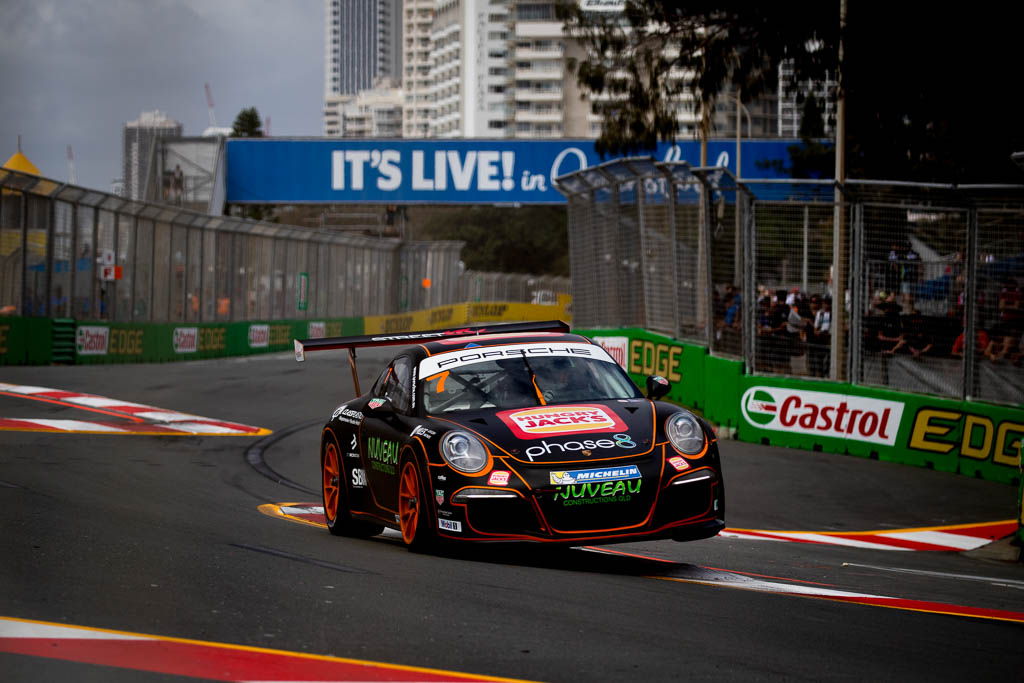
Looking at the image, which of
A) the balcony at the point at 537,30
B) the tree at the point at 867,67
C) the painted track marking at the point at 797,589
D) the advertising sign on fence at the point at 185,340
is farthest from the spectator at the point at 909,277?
the balcony at the point at 537,30

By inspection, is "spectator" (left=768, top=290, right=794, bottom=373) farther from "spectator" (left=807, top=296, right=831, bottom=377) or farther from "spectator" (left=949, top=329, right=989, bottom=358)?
"spectator" (left=949, top=329, right=989, bottom=358)

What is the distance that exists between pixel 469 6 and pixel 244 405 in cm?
17142

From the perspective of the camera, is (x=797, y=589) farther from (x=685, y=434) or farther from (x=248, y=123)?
(x=248, y=123)

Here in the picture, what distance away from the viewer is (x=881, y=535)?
34.2 ft

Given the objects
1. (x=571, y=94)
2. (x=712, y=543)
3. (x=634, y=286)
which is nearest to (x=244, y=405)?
(x=634, y=286)

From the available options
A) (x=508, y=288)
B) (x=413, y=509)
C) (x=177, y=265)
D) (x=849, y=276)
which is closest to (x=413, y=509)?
(x=413, y=509)

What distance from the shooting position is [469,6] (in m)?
185

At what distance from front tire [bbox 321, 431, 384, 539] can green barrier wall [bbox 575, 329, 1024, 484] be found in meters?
5.92

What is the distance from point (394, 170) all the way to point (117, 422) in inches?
1297

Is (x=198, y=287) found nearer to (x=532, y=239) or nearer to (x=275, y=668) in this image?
(x=275, y=668)

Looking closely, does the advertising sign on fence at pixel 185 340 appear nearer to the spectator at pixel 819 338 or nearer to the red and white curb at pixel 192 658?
the spectator at pixel 819 338

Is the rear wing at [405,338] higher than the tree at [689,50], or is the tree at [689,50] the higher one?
the tree at [689,50]

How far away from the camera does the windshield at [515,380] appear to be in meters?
8.07

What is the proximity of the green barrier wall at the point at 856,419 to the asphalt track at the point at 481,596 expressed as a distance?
5.81 feet
